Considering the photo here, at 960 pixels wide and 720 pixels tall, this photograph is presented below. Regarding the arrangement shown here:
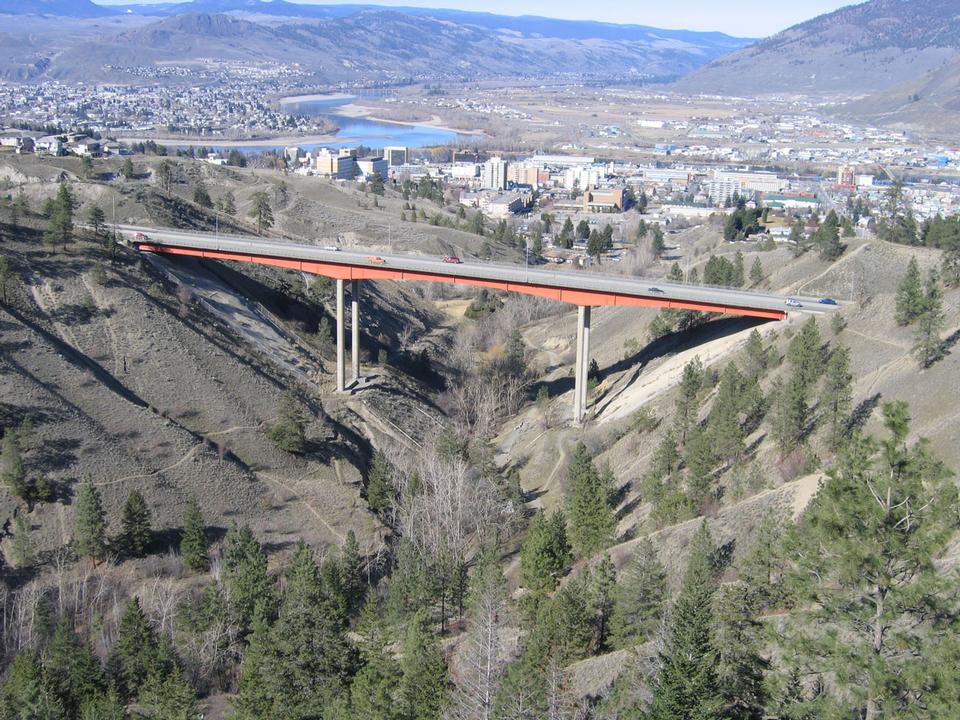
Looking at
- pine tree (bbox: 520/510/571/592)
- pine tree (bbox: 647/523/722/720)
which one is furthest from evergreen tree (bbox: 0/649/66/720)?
pine tree (bbox: 647/523/722/720)

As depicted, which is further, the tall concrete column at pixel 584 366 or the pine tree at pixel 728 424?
the tall concrete column at pixel 584 366

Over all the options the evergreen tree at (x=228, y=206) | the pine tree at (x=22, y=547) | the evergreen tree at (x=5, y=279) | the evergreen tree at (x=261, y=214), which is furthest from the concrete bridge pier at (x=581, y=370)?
the evergreen tree at (x=228, y=206)

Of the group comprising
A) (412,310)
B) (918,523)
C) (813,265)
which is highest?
(918,523)

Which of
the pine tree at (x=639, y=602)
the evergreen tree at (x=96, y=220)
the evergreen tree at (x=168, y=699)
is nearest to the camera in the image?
the evergreen tree at (x=168, y=699)

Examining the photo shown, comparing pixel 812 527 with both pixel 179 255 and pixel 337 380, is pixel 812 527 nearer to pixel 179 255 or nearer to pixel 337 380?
pixel 337 380

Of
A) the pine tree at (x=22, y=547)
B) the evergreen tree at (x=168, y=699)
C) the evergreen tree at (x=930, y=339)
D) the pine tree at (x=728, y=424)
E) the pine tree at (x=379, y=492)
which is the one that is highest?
the evergreen tree at (x=930, y=339)

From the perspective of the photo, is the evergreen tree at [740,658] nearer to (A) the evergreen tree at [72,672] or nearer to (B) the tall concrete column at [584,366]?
(A) the evergreen tree at [72,672]

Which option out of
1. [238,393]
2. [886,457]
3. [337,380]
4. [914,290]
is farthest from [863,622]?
[337,380]
